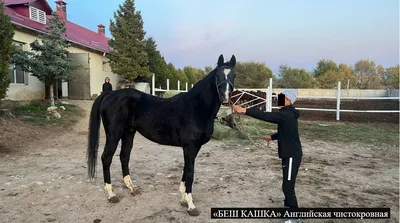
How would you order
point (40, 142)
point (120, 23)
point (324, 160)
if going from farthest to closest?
point (120, 23), point (40, 142), point (324, 160)

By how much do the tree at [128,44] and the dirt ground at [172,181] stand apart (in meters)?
10.5

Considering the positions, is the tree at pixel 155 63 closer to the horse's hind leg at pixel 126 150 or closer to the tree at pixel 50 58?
the tree at pixel 50 58

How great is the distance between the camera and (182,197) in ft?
11.1

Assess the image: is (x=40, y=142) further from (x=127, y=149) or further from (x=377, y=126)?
(x=377, y=126)

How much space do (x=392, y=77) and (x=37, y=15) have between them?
5292cm

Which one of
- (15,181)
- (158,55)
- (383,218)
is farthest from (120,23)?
(383,218)

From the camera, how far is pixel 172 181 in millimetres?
4223

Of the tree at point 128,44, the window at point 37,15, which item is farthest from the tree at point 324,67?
the window at point 37,15

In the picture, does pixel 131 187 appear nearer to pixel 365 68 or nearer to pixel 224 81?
Answer: pixel 224 81

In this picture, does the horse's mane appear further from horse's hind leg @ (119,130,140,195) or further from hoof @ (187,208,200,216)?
hoof @ (187,208,200,216)

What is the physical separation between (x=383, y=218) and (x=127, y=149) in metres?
3.48

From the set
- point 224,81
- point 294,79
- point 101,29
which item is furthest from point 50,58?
point 294,79

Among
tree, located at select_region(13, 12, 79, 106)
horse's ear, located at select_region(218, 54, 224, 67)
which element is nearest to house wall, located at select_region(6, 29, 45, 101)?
tree, located at select_region(13, 12, 79, 106)

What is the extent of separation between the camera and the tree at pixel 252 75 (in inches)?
1449
